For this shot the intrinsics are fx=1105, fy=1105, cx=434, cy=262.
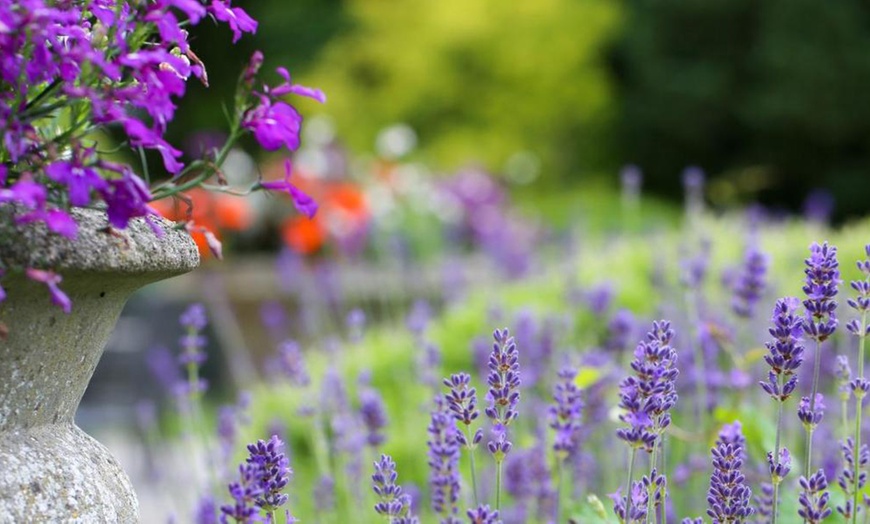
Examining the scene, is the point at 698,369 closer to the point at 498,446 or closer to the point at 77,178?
the point at 498,446

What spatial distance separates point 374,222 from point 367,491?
5.41 meters

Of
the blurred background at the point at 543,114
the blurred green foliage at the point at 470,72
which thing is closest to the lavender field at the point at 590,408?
the blurred background at the point at 543,114

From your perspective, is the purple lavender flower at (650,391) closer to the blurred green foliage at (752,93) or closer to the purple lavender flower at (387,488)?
the purple lavender flower at (387,488)

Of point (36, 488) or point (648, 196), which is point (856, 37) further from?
point (36, 488)

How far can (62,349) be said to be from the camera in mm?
1362

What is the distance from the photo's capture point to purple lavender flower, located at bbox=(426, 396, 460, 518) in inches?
59.7

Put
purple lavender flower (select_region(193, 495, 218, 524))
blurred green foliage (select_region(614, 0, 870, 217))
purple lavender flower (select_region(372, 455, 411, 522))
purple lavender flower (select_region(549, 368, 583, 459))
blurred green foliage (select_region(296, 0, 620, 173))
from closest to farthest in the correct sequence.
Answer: purple lavender flower (select_region(372, 455, 411, 522)), purple lavender flower (select_region(549, 368, 583, 459)), purple lavender flower (select_region(193, 495, 218, 524)), blurred green foliage (select_region(614, 0, 870, 217)), blurred green foliage (select_region(296, 0, 620, 173))

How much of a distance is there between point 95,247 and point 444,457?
0.55 metres

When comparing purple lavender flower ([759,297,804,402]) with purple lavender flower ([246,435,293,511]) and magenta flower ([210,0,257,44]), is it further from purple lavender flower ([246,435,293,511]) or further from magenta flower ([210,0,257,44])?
magenta flower ([210,0,257,44])

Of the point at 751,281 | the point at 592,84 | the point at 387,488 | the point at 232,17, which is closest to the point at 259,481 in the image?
the point at 387,488

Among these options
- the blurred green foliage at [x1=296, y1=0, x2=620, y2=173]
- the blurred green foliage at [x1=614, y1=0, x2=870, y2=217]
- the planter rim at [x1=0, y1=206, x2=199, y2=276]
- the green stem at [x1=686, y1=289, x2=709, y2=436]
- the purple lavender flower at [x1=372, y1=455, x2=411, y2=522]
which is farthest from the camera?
the blurred green foliage at [x1=296, y1=0, x2=620, y2=173]

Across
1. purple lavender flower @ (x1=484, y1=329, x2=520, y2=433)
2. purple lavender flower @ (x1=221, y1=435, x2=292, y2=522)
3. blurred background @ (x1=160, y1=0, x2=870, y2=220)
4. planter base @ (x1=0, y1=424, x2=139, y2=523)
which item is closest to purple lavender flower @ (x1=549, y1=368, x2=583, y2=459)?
→ purple lavender flower @ (x1=484, y1=329, x2=520, y2=433)

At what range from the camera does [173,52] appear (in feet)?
4.29

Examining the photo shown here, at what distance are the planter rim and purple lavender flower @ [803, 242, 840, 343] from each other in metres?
0.77
